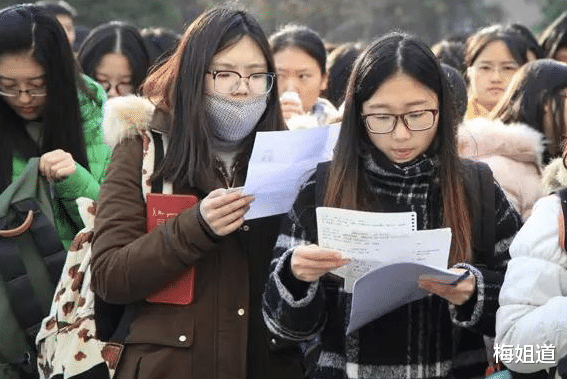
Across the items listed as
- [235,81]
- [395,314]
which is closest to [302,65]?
[235,81]

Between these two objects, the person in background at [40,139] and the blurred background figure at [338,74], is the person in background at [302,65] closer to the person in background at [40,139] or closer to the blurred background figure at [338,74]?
the blurred background figure at [338,74]

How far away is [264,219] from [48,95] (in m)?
1.35

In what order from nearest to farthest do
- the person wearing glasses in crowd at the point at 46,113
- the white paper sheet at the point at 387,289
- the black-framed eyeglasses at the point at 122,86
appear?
the white paper sheet at the point at 387,289 < the person wearing glasses in crowd at the point at 46,113 < the black-framed eyeglasses at the point at 122,86

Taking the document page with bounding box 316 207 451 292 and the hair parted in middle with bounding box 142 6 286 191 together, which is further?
the hair parted in middle with bounding box 142 6 286 191

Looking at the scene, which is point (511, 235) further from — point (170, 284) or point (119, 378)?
point (119, 378)

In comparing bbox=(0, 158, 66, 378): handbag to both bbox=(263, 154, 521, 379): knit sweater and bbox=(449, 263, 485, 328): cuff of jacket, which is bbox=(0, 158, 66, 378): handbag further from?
bbox=(449, 263, 485, 328): cuff of jacket

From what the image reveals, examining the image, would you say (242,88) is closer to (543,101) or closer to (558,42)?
(543,101)

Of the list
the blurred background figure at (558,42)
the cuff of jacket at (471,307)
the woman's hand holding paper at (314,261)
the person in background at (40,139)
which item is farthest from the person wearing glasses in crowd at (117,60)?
the cuff of jacket at (471,307)

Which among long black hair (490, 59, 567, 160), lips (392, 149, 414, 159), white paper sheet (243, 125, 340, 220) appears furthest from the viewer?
long black hair (490, 59, 567, 160)

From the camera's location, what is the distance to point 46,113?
190 inches

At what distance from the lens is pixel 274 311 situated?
3.44 m

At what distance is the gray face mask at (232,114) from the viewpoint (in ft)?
12.7

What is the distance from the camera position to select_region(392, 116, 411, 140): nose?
3387 millimetres

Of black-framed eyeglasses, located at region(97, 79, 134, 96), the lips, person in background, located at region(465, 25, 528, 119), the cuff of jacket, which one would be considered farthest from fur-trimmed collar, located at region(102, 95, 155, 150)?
person in background, located at region(465, 25, 528, 119)
